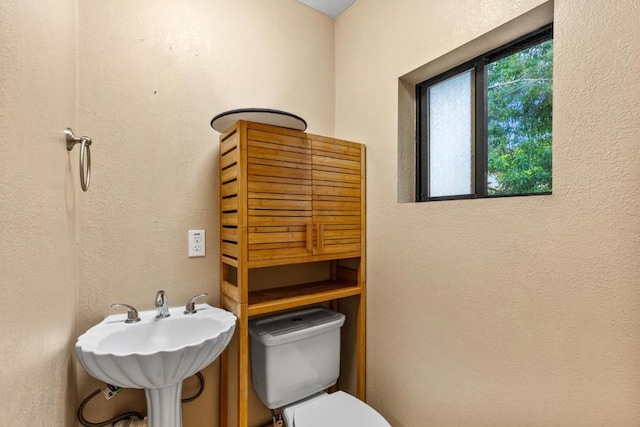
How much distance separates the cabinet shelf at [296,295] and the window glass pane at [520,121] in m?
0.89

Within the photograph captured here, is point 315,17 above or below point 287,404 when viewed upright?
above

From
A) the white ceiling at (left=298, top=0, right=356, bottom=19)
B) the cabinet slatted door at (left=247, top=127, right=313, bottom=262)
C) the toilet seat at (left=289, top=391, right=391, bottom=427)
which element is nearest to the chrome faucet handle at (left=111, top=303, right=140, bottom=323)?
the cabinet slatted door at (left=247, top=127, right=313, bottom=262)

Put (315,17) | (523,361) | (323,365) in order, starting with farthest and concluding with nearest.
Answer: (315,17) → (323,365) → (523,361)

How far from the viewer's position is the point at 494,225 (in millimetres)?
1127

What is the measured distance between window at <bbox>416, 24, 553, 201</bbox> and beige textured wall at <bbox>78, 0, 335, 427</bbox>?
3.02ft

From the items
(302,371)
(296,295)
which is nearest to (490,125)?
(296,295)

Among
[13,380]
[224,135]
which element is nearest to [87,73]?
[224,135]

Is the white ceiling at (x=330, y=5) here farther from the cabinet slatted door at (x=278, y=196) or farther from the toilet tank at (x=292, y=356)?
the toilet tank at (x=292, y=356)

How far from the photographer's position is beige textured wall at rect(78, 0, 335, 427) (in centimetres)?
128

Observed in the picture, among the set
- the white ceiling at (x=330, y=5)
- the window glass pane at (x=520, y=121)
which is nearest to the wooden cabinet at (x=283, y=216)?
the window glass pane at (x=520, y=121)

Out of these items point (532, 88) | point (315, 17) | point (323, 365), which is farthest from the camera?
point (315, 17)

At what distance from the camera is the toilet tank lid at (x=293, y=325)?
144 centimetres

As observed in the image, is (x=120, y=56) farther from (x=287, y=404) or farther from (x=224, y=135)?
(x=287, y=404)

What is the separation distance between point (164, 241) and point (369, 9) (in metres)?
1.66
